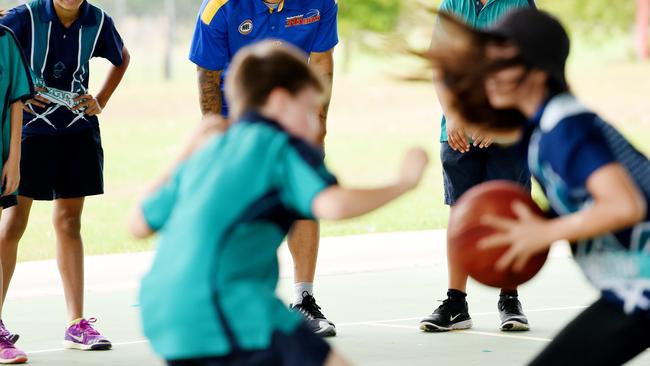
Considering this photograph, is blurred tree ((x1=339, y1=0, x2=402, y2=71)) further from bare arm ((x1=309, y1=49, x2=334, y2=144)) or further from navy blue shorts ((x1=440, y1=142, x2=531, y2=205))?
navy blue shorts ((x1=440, y1=142, x2=531, y2=205))

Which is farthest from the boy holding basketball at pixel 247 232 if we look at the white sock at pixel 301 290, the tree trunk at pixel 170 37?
the tree trunk at pixel 170 37

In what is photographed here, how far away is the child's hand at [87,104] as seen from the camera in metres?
6.75

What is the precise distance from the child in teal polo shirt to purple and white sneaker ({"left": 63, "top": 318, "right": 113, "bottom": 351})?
0.40 metres

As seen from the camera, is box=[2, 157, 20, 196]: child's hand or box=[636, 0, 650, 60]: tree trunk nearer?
box=[2, 157, 20, 196]: child's hand

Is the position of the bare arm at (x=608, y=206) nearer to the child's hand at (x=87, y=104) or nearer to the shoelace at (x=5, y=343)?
the shoelace at (x=5, y=343)

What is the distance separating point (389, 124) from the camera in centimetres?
2531

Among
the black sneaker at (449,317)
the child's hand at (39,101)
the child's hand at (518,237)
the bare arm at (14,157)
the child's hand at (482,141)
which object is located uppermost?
the child's hand at (518,237)

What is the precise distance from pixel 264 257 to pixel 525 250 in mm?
736

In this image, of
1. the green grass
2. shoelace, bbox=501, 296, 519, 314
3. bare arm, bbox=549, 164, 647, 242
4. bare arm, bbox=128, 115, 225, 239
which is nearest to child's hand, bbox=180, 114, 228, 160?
bare arm, bbox=128, 115, 225, 239

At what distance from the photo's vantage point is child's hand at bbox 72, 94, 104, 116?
6750 mm

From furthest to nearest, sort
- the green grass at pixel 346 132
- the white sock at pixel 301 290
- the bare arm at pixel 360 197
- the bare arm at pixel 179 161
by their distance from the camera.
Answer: the green grass at pixel 346 132 → the white sock at pixel 301 290 → the bare arm at pixel 179 161 → the bare arm at pixel 360 197

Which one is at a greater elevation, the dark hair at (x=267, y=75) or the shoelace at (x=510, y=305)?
the dark hair at (x=267, y=75)

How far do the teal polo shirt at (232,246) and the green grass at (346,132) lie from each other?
773 cm

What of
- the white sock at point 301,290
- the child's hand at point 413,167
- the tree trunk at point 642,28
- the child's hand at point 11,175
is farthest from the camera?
the tree trunk at point 642,28
